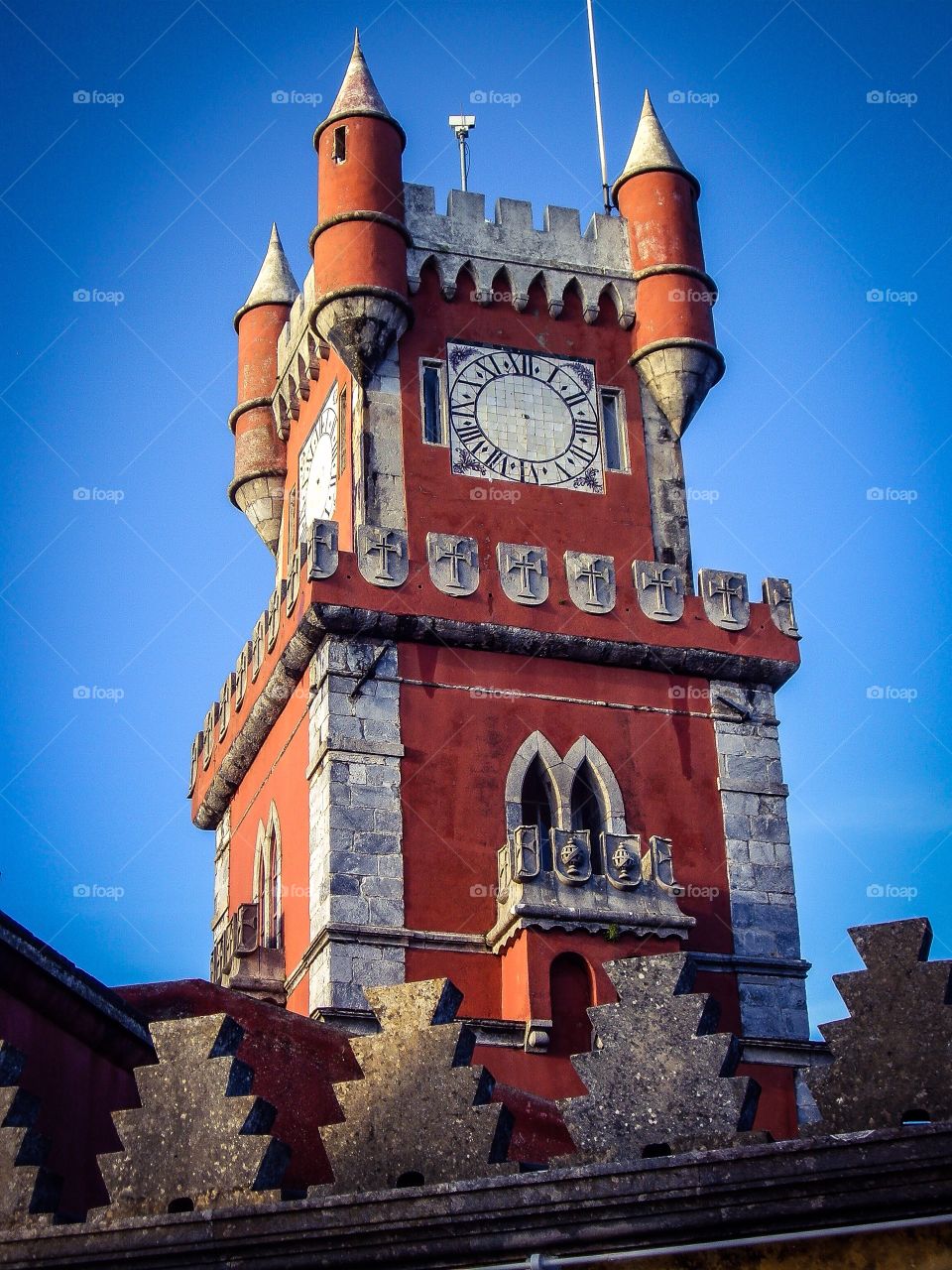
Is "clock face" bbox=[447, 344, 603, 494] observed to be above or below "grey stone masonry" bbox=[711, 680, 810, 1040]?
above

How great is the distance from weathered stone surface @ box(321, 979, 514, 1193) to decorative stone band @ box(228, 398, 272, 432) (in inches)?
762

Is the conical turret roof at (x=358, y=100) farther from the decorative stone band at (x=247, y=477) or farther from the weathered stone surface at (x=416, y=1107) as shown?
the weathered stone surface at (x=416, y=1107)

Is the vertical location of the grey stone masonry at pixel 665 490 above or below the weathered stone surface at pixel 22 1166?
above

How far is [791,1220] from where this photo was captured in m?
7.75

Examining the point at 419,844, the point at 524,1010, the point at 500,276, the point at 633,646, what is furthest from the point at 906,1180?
the point at 500,276

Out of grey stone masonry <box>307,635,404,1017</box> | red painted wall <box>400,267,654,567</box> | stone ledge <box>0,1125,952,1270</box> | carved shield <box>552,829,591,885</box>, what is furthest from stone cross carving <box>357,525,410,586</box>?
stone ledge <box>0,1125,952,1270</box>

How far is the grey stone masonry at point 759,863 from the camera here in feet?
70.0

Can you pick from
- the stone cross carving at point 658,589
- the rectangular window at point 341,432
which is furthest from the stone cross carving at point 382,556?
the stone cross carving at point 658,589

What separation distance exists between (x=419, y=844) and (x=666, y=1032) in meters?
12.5

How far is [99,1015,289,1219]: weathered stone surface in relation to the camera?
873cm

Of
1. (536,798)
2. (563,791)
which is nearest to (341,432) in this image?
(536,798)

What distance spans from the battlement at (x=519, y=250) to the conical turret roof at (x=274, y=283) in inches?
152

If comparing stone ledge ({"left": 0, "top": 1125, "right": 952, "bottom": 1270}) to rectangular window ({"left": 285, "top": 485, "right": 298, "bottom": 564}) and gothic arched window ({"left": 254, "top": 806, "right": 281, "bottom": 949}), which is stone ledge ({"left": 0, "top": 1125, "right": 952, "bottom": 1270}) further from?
rectangular window ({"left": 285, "top": 485, "right": 298, "bottom": 564})

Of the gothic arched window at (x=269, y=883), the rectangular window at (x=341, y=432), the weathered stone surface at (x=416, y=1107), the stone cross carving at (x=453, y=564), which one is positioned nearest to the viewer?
the weathered stone surface at (x=416, y=1107)
